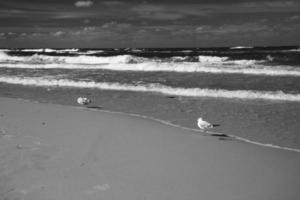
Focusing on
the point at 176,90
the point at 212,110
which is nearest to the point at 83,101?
the point at 212,110

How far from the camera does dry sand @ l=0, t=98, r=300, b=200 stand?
4.27 meters

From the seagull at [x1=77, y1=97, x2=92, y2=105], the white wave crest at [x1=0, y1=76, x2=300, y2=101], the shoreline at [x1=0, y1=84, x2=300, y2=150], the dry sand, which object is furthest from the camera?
the white wave crest at [x1=0, y1=76, x2=300, y2=101]

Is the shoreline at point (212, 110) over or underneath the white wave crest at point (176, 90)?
underneath

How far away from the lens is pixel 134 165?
5230 millimetres

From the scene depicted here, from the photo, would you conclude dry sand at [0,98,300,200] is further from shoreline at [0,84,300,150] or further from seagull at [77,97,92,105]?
seagull at [77,97,92,105]

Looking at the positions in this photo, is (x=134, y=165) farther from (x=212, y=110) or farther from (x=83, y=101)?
(x=83, y=101)

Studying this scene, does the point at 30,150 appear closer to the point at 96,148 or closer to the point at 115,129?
the point at 96,148

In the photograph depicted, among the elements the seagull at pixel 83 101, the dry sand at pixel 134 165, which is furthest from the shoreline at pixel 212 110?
the dry sand at pixel 134 165

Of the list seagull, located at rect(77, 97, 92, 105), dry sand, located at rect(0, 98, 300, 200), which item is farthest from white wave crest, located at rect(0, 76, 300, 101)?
dry sand, located at rect(0, 98, 300, 200)

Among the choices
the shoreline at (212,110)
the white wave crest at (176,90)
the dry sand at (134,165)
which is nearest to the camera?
the dry sand at (134,165)

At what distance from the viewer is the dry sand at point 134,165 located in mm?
4273

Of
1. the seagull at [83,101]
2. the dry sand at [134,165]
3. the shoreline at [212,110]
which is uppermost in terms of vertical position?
the seagull at [83,101]

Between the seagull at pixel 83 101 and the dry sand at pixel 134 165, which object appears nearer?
the dry sand at pixel 134 165

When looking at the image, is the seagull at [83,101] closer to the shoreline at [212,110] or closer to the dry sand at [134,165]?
the shoreline at [212,110]
